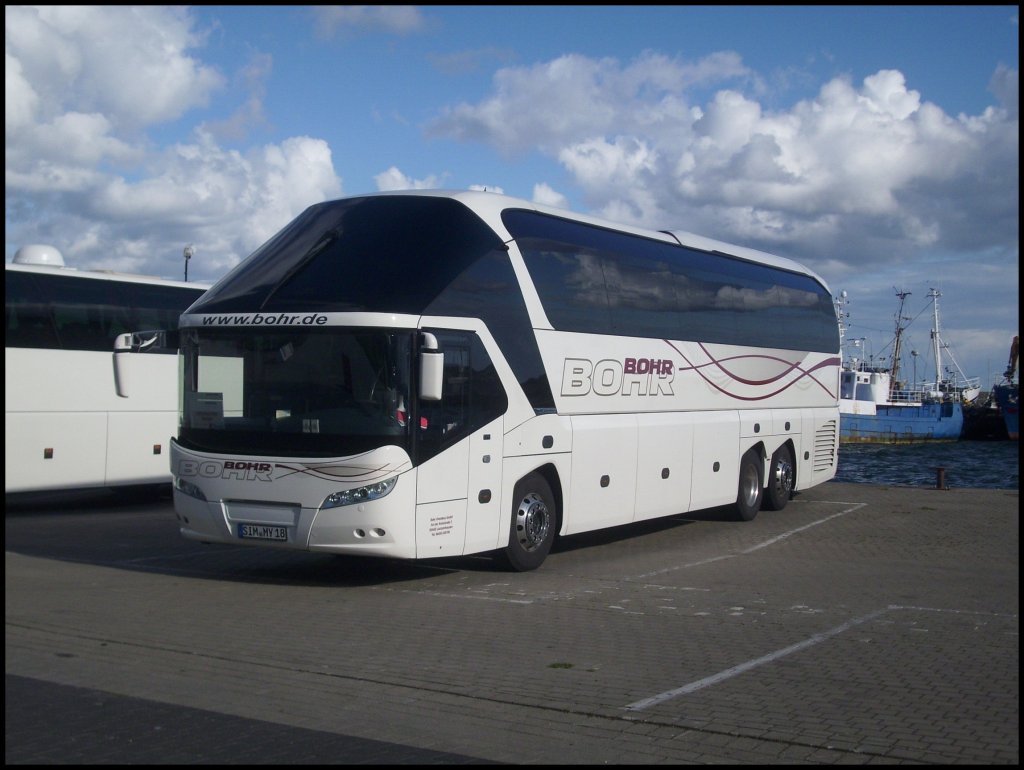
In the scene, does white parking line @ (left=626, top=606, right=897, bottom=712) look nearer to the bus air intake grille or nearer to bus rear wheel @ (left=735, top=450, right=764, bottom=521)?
bus rear wheel @ (left=735, top=450, right=764, bottom=521)

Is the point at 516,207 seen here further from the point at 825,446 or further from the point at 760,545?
the point at 825,446

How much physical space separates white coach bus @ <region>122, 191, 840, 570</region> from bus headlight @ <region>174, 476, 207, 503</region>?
2 cm

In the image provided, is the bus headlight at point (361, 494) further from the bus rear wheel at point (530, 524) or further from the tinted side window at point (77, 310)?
the tinted side window at point (77, 310)

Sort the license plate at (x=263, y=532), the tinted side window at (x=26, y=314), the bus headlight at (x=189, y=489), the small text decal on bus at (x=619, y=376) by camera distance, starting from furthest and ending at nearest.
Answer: the tinted side window at (x=26, y=314) < the small text decal on bus at (x=619, y=376) < the bus headlight at (x=189, y=489) < the license plate at (x=263, y=532)

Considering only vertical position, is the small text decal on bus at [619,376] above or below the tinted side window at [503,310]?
below

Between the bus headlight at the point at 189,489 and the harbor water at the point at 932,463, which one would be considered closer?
Answer: the bus headlight at the point at 189,489

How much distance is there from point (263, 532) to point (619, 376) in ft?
17.5

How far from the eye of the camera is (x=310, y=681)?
26.5ft

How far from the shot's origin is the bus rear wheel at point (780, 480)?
20.1m

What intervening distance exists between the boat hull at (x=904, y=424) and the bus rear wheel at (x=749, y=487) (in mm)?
61744

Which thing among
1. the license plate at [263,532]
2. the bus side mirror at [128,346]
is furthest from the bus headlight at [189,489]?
the bus side mirror at [128,346]

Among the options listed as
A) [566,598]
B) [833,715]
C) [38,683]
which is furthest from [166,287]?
[833,715]

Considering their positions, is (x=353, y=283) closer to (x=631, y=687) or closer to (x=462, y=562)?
(x=462, y=562)

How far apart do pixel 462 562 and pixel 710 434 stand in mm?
4980
